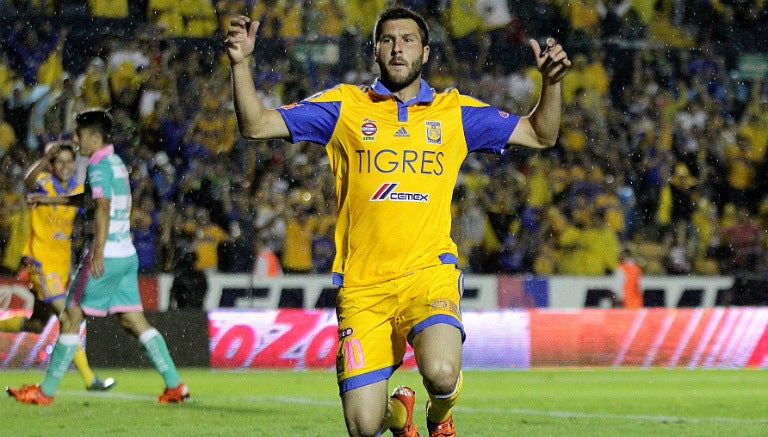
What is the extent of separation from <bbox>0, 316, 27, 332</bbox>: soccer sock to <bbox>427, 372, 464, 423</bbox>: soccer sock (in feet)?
28.6

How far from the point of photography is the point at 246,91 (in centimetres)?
557

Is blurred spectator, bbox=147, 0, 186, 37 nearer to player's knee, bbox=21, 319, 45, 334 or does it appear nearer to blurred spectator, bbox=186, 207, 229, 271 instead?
blurred spectator, bbox=186, 207, 229, 271

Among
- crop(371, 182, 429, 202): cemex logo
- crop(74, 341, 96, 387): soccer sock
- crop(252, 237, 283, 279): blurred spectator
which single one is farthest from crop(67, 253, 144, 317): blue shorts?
crop(252, 237, 283, 279): blurred spectator

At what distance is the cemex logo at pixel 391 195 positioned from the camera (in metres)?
5.88

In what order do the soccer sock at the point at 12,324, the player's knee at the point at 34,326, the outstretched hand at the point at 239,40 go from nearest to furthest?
the outstretched hand at the point at 239,40
the player's knee at the point at 34,326
the soccer sock at the point at 12,324

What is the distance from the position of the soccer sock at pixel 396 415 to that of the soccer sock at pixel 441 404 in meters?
0.16

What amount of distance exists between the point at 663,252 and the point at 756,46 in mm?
5595

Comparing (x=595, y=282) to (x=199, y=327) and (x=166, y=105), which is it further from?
(x=166, y=105)

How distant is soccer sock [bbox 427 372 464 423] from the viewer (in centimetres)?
588

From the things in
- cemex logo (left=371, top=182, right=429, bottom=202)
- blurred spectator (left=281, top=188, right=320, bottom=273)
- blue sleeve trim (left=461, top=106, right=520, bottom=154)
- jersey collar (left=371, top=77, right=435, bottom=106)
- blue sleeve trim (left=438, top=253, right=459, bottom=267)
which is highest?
jersey collar (left=371, top=77, right=435, bottom=106)

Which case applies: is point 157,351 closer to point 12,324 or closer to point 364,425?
point 364,425

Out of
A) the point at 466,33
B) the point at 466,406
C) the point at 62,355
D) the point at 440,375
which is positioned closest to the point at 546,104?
the point at 440,375

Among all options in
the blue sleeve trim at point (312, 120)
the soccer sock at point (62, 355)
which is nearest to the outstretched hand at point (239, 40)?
the blue sleeve trim at point (312, 120)

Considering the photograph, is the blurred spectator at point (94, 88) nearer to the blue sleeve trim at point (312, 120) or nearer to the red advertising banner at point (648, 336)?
the red advertising banner at point (648, 336)
